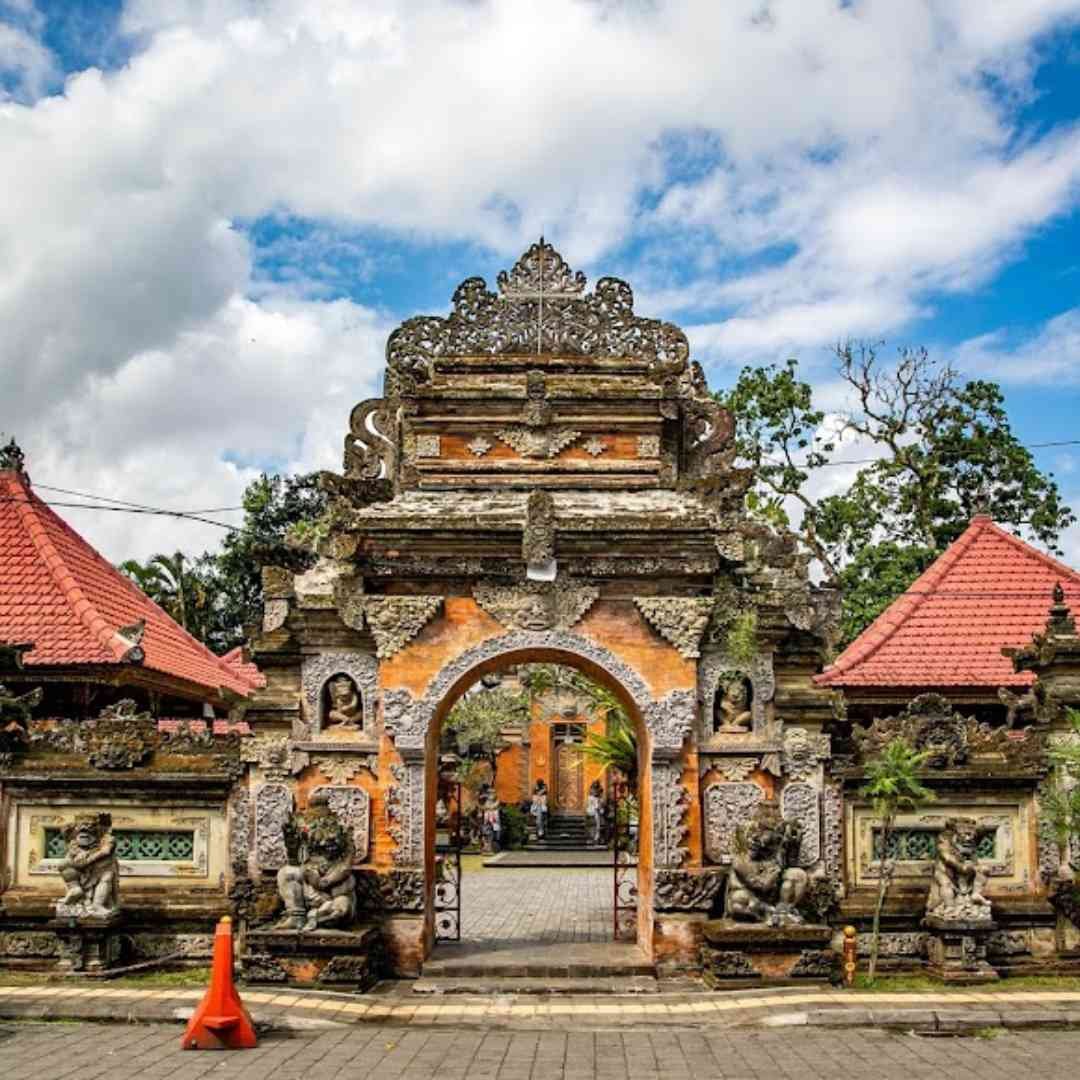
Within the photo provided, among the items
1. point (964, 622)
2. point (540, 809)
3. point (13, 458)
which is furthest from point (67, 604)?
point (540, 809)

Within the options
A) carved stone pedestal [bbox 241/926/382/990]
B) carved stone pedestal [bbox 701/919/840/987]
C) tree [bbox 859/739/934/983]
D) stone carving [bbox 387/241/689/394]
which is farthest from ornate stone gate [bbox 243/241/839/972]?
stone carving [bbox 387/241/689/394]

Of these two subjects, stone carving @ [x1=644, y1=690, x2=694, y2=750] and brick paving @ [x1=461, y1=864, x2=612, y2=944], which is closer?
stone carving @ [x1=644, y1=690, x2=694, y2=750]

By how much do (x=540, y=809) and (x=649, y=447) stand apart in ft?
68.0

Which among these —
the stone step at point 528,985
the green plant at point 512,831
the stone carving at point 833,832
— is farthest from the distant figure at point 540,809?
the stone step at point 528,985

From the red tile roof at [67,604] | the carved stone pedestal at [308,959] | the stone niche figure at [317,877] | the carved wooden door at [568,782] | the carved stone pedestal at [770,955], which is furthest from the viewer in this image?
the carved wooden door at [568,782]

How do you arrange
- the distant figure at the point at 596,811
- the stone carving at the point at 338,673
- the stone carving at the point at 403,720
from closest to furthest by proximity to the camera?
1. the stone carving at the point at 403,720
2. the stone carving at the point at 338,673
3. the distant figure at the point at 596,811

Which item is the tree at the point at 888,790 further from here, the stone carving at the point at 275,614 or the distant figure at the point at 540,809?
the distant figure at the point at 540,809

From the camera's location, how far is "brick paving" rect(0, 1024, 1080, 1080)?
7.86 meters

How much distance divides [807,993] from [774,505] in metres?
17.5

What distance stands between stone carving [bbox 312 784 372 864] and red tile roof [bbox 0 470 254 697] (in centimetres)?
260

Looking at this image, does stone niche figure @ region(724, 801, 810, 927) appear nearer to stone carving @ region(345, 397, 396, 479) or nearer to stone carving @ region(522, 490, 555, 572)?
stone carving @ region(522, 490, 555, 572)

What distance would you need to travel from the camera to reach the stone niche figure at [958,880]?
10.8 metres

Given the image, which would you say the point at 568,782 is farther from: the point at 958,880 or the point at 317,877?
the point at 317,877

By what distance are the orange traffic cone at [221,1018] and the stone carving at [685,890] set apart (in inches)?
150
